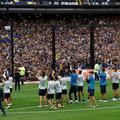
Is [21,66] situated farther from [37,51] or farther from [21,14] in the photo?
[21,14]

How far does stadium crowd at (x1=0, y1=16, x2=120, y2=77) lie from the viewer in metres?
56.9

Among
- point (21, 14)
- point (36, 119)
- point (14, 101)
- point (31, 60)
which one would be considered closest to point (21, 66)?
point (31, 60)

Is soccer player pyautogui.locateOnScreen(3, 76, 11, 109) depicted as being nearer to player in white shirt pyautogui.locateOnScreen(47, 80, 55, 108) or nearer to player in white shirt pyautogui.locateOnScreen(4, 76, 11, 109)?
player in white shirt pyautogui.locateOnScreen(4, 76, 11, 109)

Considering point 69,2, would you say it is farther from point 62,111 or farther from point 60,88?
point 62,111

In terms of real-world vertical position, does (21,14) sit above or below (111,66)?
above

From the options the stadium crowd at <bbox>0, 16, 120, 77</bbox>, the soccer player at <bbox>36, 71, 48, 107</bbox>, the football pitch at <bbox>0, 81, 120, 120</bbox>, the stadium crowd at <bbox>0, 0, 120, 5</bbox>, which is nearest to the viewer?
the football pitch at <bbox>0, 81, 120, 120</bbox>

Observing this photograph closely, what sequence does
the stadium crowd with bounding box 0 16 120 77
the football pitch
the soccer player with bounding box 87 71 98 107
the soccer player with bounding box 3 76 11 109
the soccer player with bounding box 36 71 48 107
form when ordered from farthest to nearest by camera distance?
1. the stadium crowd with bounding box 0 16 120 77
2. the soccer player with bounding box 3 76 11 109
3. the soccer player with bounding box 36 71 48 107
4. the soccer player with bounding box 87 71 98 107
5. the football pitch

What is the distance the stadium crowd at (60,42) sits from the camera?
56875 mm

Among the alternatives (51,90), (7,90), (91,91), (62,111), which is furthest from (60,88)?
(7,90)

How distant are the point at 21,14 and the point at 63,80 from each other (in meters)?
33.6

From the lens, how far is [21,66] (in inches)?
2152

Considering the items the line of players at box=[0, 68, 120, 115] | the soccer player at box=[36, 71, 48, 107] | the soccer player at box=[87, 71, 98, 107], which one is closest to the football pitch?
the soccer player at box=[87, 71, 98, 107]

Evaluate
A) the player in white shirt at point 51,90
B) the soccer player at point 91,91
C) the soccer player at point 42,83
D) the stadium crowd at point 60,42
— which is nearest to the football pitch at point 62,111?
the soccer player at point 91,91

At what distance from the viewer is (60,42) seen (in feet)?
204
